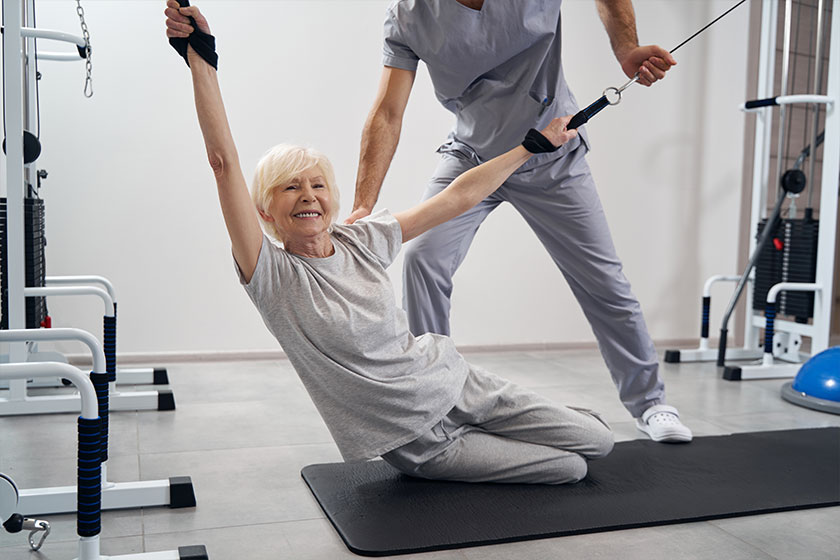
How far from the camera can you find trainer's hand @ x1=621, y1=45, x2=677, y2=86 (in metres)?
1.86

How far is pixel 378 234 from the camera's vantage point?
174 cm

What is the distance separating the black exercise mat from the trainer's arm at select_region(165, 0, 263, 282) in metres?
0.61

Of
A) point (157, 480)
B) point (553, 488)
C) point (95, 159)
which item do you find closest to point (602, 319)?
point (553, 488)

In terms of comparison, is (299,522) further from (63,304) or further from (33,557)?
(63,304)

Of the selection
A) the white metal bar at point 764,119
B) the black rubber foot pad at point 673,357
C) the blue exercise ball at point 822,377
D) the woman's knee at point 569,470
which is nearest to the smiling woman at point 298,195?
the woman's knee at point 569,470

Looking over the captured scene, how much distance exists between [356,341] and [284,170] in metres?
0.37

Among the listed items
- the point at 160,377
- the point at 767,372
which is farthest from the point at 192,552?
the point at 767,372

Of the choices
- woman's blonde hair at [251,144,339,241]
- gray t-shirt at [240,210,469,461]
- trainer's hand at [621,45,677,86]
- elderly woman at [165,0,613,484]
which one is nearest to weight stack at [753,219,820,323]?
trainer's hand at [621,45,677,86]

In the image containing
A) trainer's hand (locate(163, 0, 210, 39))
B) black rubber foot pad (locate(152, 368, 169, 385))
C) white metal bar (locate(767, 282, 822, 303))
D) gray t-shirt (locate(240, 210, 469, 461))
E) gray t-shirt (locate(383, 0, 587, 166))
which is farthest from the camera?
white metal bar (locate(767, 282, 822, 303))

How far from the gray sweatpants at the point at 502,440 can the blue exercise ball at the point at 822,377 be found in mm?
1380

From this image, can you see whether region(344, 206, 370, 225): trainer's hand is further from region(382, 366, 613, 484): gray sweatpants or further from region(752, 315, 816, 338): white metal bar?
region(752, 315, 816, 338): white metal bar

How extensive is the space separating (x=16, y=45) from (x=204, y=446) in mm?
1355

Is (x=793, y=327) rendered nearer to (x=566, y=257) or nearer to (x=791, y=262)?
(x=791, y=262)

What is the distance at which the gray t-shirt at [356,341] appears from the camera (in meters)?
1.57
